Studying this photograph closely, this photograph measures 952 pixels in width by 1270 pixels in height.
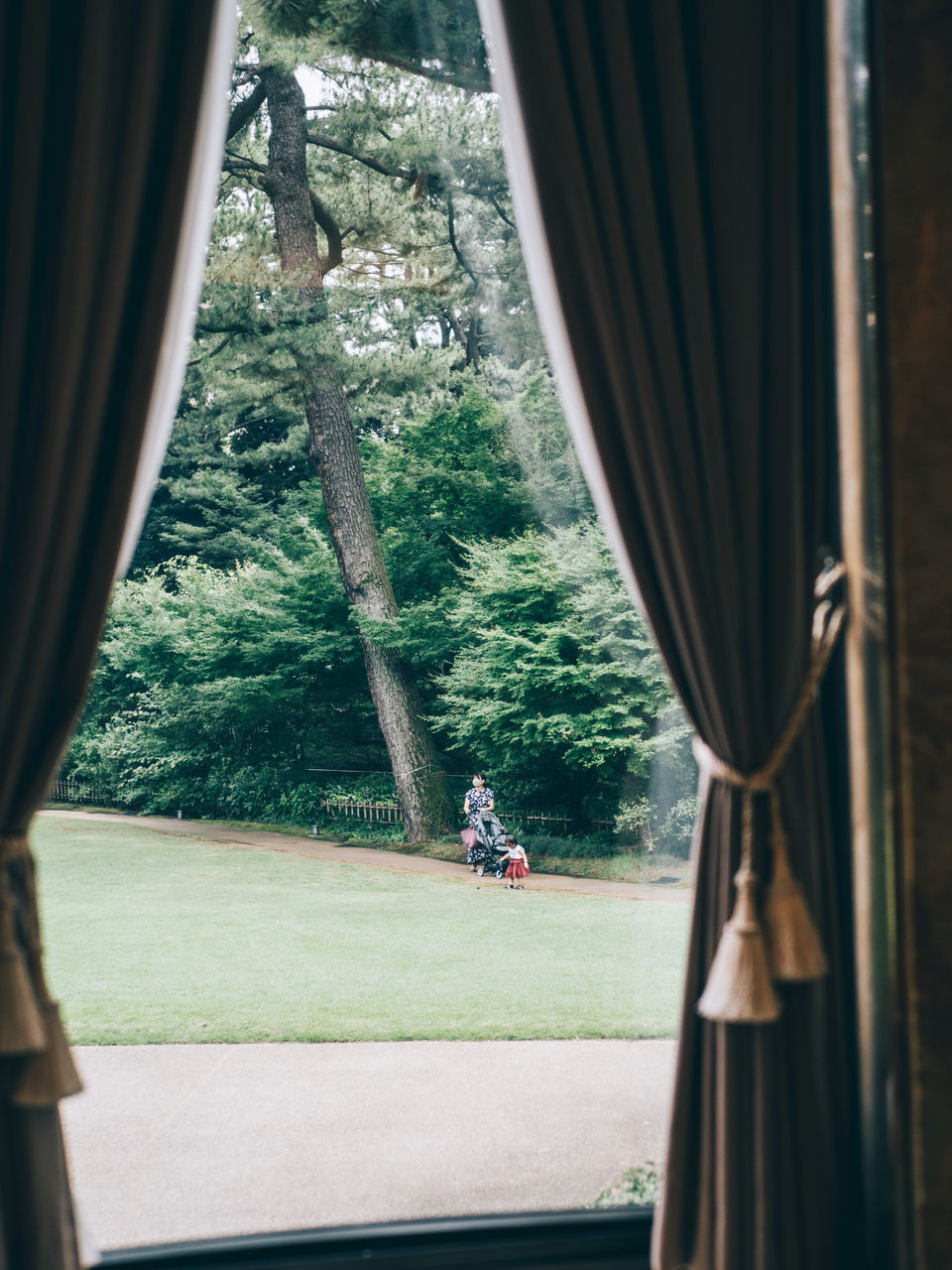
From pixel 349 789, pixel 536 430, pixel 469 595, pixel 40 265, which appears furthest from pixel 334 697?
pixel 40 265

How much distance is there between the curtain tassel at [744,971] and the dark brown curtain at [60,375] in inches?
28.9

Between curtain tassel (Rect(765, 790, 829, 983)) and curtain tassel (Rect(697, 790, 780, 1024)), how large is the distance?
0.02 metres

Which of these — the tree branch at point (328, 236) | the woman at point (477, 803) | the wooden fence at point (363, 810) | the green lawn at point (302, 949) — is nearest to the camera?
the tree branch at point (328, 236)

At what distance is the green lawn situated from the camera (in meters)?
4.12

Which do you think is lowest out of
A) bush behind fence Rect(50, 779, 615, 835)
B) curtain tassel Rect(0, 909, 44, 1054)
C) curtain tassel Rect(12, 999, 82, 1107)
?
bush behind fence Rect(50, 779, 615, 835)

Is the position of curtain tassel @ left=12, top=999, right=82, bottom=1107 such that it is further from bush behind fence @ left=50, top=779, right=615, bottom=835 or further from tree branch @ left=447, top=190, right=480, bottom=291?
tree branch @ left=447, top=190, right=480, bottom=291

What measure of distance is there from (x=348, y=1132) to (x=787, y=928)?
1835 millimetres

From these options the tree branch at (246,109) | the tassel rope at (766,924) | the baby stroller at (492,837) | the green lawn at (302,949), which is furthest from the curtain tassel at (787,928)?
the baby stroller at (492,837)

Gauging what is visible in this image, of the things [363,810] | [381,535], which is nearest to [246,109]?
[381,535]

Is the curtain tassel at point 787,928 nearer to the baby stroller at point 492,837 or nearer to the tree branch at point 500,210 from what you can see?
the tree branch at point 500,210

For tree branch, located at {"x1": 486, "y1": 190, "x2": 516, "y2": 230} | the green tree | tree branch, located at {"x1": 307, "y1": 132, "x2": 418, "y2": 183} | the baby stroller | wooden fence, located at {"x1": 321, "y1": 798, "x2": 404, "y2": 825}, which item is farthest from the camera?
wooden fence, located at {"x1": 321, "y1": 798, "x2": 404, "y2": 825}

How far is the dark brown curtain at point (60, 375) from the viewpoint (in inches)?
37.9

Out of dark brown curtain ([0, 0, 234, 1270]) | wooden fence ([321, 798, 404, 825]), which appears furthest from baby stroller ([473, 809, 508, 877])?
dark brown curtain ([0, 0, 234, 1270])

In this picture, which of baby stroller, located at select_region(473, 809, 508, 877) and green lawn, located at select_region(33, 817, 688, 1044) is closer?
green lawn, located at select_region(33, 817, 688, 1044)
